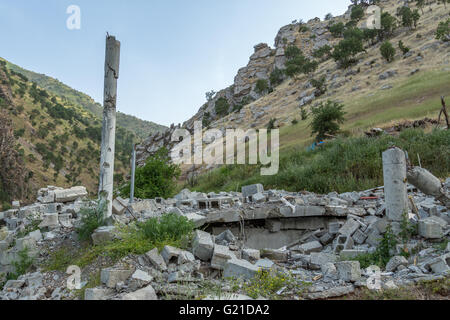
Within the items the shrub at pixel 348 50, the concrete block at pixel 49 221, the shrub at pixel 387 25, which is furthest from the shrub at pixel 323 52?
the concrete block at pixel 49 221

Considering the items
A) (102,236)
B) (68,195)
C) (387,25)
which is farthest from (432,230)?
(387,25)

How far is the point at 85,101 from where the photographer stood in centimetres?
7419

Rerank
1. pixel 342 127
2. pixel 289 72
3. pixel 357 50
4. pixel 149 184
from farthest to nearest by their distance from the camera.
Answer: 1. pixel 289 72
2. pixel 357 50
3. pixel 342 127
4. pixel 149 184

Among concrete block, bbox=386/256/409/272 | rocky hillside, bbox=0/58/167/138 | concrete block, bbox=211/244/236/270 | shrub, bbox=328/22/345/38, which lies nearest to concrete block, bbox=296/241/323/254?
concrete block, bbox=386/256/409/272

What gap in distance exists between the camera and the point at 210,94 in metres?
84.6

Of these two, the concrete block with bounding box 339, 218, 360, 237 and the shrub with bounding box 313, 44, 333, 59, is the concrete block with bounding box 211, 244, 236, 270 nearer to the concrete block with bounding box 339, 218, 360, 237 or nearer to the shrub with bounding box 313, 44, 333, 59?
the concrete block with bounding box 339, 218, 360, 237

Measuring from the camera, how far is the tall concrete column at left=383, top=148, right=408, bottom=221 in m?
5.37

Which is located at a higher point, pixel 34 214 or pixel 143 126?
pixel 143 126

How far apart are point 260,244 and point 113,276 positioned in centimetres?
411

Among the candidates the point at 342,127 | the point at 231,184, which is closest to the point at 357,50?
the point at 342,127

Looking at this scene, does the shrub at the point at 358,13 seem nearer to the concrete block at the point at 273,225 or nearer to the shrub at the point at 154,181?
the shrub at the point at 154,181

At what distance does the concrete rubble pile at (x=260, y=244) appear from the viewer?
385 cm
